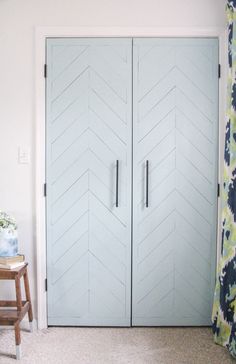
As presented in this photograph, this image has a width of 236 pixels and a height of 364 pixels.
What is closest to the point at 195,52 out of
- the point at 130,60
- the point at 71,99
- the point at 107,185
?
the point at 130,60

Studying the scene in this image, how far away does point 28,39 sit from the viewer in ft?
8.82

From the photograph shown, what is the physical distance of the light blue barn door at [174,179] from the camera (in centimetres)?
268

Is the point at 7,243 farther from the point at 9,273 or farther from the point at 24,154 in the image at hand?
the point at 24,154

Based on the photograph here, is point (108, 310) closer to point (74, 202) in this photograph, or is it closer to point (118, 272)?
point (118, 272)

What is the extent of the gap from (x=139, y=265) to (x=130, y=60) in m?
1.49

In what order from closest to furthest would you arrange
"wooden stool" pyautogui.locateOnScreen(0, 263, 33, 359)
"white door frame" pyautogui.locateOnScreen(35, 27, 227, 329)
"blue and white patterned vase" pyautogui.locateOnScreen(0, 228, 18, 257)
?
"wooden stool" pyautogui.locateOnScreen(0, 263, 33, 359) < "blue and white patterned vase" pyautogui.locateOnScreen(0, 228, 18, 257) < "white door frame" pyautogui.locateOnScreen(35, 27, 227, 329)

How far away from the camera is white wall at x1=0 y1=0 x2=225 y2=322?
2.67m

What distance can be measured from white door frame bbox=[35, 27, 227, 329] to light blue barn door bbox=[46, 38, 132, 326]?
1.8 inches

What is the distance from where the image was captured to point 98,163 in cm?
271

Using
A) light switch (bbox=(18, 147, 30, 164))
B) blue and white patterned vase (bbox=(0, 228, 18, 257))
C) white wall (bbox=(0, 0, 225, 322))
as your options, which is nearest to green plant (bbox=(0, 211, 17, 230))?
blue and white patterned vase (bbox=(0, 228, 18, 257))

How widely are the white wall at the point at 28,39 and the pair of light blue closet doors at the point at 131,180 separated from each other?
14cm

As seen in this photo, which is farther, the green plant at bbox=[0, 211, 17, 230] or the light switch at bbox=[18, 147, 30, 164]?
the light switch at bbox=[18, 147, 30, 164]

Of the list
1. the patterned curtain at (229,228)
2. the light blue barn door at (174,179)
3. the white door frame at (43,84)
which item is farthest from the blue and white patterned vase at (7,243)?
the patterned curtain at (229,228)

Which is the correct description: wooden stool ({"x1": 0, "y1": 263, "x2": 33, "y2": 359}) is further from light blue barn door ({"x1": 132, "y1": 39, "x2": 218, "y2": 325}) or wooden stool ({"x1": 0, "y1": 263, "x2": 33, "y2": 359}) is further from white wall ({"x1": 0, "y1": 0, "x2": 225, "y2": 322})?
light blue barn door ({"x1": 132, "y1": 39, "x2": 218, "y2": 325})
